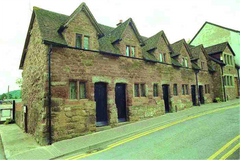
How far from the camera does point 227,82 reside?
23203mm

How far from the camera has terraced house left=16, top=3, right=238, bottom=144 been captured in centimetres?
864

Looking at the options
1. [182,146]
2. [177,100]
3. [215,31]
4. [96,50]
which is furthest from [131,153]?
[215,31]

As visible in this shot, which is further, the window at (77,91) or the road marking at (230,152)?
the window at (77,91)

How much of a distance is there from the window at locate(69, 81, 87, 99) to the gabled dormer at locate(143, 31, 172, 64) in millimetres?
7335

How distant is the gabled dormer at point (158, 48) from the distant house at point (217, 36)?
17.5m

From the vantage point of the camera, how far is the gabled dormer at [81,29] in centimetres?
972

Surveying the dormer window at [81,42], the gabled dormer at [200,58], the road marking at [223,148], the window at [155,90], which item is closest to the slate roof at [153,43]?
the window at [155,90]

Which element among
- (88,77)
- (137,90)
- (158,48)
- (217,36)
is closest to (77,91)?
(88,77)

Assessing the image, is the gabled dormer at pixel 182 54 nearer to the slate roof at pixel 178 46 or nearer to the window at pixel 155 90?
the slate roof at pixel 178 46

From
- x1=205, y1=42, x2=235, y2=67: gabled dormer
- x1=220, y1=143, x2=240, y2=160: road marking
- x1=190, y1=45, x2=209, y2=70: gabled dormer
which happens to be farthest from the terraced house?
x1=205, y1=42, x2=235, y2=67: gabled dormer

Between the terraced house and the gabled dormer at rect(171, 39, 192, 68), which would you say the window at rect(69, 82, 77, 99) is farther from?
the gabled dormer at rect(171, 39, 192, 68)

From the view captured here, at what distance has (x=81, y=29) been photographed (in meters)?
10.3

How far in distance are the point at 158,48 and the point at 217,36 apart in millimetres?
19679

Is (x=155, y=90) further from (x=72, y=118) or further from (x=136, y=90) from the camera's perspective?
(x=72, y=118)
